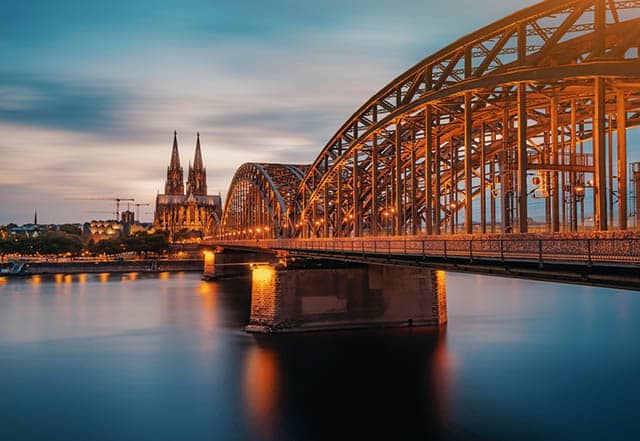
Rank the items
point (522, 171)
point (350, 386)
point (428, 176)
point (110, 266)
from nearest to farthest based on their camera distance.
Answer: point (522, 171)
point (350, 386)
point (428, 176)
point (110, 266)

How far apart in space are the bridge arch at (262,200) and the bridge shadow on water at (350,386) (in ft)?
103

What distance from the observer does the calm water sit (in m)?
28.2

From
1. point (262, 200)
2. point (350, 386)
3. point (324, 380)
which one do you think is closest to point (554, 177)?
point (350, 386)

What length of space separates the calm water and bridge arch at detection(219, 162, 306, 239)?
77.8ft

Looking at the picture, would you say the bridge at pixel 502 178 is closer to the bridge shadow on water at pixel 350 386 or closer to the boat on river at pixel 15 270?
the bridge shadow on water at pixel 350 386

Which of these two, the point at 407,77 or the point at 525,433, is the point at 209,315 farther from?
the point at 525,433

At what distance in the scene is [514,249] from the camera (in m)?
23.3

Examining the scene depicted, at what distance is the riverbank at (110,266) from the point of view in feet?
451

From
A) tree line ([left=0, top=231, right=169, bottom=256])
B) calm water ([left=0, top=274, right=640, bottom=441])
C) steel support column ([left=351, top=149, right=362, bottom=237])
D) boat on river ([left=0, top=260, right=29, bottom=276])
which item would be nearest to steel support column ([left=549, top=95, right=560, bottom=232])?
calm water ([left=0, top=274, right=640, bottom=441])

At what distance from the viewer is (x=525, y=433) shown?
26281mm

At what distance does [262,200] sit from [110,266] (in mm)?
63037

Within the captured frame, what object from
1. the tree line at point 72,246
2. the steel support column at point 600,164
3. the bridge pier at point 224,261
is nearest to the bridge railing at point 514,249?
the steel support column at point 600,164

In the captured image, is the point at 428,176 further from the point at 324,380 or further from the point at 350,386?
the point at 324,380

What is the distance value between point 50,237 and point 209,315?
400 ft
